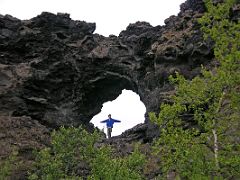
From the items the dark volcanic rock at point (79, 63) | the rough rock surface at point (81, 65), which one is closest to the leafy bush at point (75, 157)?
the rough rock surface at point (81, 65)

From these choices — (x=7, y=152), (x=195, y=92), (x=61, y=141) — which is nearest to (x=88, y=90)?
(x=7, y=152)

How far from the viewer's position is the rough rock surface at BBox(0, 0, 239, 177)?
52.7 meters

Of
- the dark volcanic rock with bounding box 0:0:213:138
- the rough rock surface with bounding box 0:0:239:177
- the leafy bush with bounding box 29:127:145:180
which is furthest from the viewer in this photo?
the dark volcanic rock with bounding box 0:0:213:138

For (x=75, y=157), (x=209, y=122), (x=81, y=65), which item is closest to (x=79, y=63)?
(x=81, y=65)

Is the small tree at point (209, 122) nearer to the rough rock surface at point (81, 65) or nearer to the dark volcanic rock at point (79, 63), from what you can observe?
the rough rock surface at point (81, 65)

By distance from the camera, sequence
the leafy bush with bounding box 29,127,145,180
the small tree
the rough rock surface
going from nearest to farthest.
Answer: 1. the small tree
2. the leafy bush with bounding box 29,127,145,180
3. the rough rock surface

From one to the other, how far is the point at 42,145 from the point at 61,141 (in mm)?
14076

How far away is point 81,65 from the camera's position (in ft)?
200

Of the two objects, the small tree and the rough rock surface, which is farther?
the rough rock surface

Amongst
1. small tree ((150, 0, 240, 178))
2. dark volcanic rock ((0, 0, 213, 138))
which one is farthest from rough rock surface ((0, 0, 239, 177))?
small tree ((150, 0, 240, 178))

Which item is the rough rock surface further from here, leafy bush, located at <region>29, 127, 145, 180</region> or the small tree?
the small tree

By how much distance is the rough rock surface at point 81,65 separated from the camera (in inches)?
2073

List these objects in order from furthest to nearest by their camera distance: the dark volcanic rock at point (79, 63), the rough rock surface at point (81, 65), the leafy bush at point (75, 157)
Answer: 1. the dark volcanic rock at point (79, 63)
2. the rough rock surface at point (81, 65)
3. the leafy bush at point (75, 157)

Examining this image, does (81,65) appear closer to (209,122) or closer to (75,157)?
(75,157)
